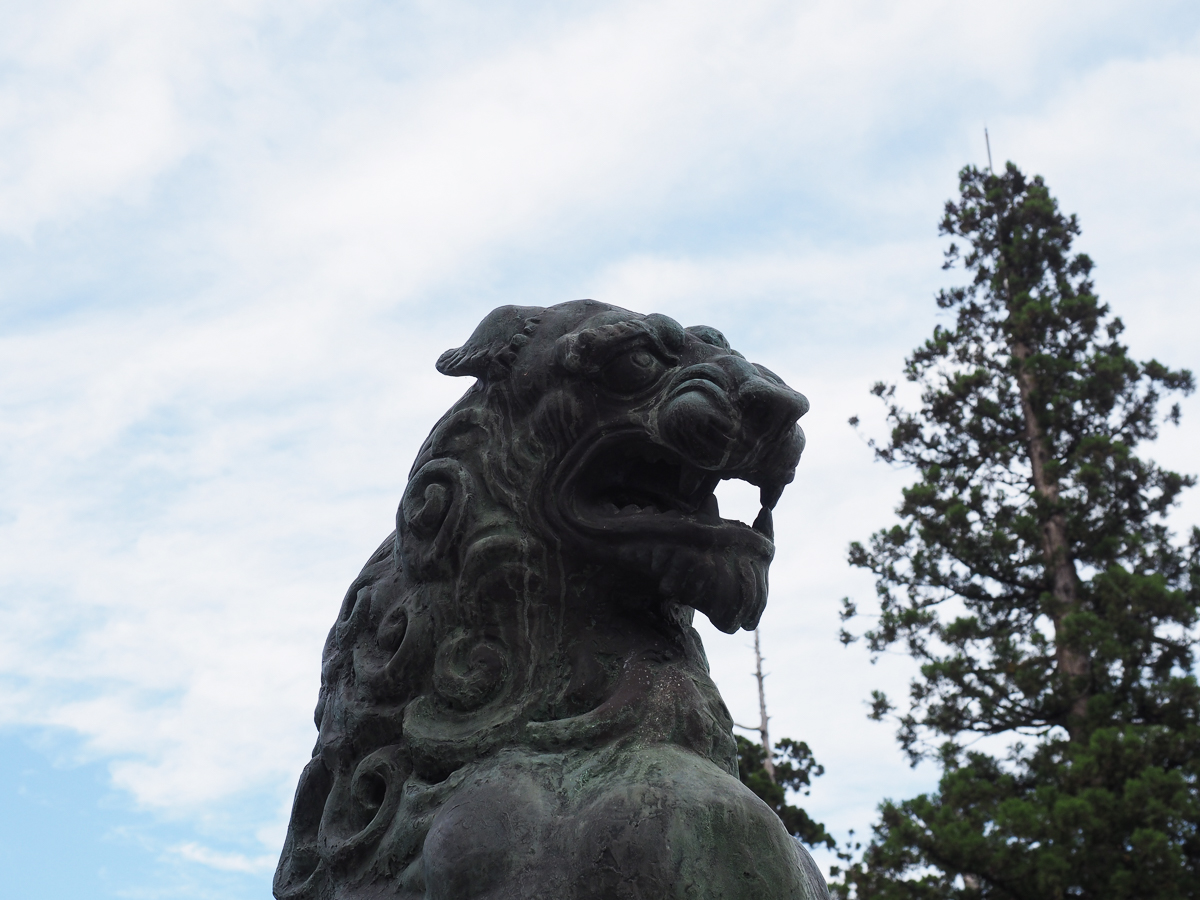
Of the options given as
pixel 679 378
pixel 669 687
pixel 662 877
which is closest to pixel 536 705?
pixel 669 687

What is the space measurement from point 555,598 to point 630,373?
545 mm

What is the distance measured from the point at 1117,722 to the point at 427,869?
40.2ft

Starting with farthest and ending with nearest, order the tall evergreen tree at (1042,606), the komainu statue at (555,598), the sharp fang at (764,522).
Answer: the tall evergreen tree at (1042,606)
the sharp fang at (764,522)
the komainu statue at (555,598)

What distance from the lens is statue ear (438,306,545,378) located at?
3064 millimetres

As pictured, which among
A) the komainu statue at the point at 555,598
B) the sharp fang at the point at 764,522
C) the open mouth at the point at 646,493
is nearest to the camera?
the komainu statue at the point at 555,598

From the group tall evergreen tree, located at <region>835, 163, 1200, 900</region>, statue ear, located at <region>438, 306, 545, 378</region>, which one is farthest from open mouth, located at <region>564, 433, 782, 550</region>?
tall evergreen tree, located at <region>835, 163, 1200, 900</region>

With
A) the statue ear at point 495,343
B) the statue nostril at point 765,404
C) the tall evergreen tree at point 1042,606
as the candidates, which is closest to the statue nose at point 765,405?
the statue nostril at point 765,404

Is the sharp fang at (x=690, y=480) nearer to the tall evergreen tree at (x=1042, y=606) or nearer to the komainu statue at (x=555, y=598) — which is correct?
the komainu statue at (x=555, y=598)

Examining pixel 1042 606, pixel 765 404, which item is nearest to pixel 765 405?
pixel 765 404

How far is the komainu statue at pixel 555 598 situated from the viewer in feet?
8.77

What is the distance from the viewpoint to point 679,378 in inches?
114

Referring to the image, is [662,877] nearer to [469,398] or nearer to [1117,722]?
[469,398]

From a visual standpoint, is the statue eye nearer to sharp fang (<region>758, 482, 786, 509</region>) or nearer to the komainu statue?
the komainu statue

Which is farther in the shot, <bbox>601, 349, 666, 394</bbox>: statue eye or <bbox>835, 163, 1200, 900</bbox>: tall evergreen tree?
<bbox>835, 163, 1200, 900</bbox>: tall evergreen tree
